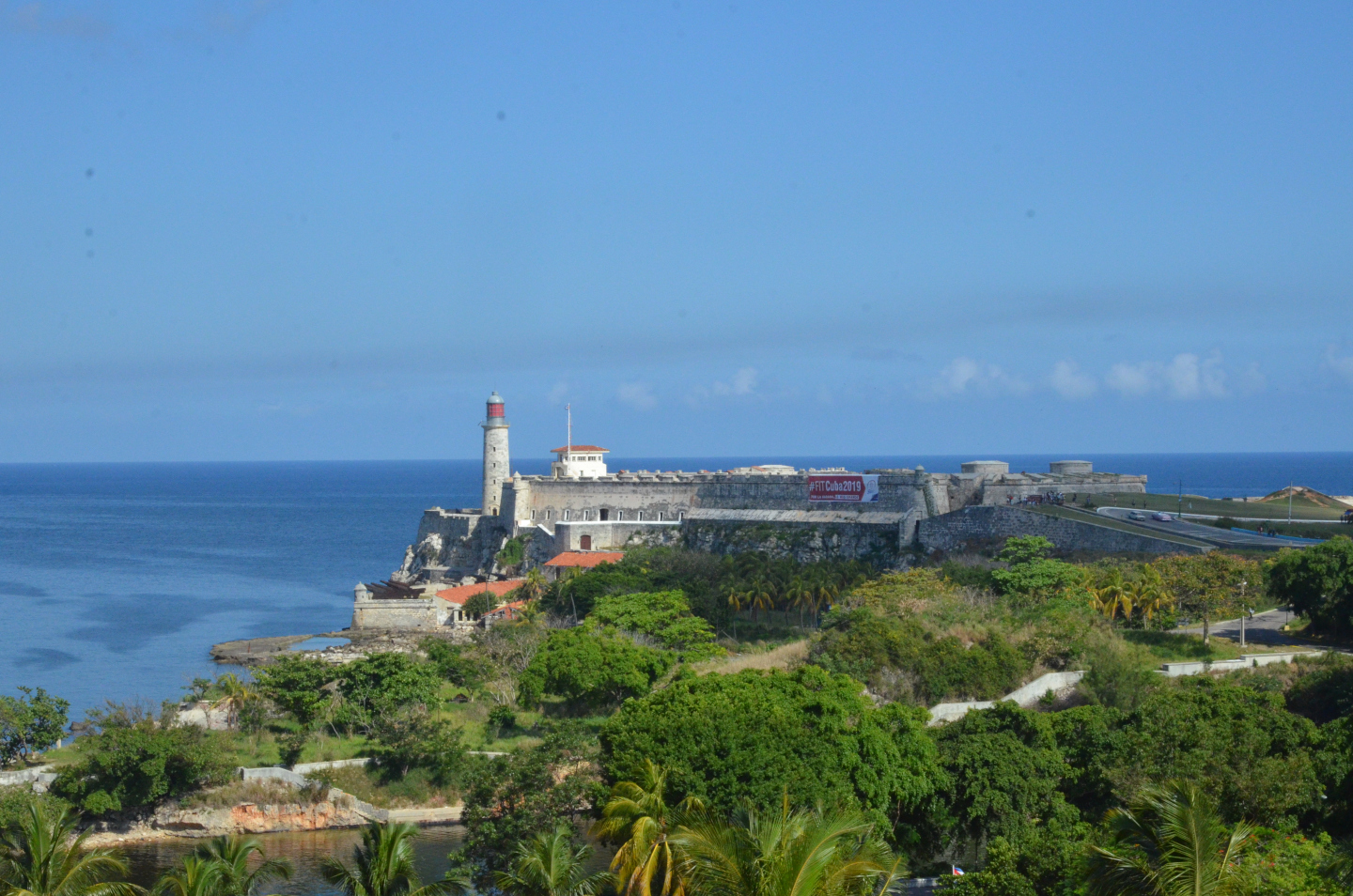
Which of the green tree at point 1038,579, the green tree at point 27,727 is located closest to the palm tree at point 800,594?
the green tree at point 1038,579

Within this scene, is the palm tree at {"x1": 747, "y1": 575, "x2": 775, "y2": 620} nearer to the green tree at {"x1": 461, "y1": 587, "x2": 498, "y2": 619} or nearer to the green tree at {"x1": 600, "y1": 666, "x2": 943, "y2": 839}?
the green tree at {"x1": 461, "y1": 587, "x2": 498, "y2": 619}

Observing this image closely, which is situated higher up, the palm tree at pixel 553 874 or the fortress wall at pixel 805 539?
the fortress wall at pixel 805 539

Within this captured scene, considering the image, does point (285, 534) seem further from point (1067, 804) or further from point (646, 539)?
point (1067, 804)

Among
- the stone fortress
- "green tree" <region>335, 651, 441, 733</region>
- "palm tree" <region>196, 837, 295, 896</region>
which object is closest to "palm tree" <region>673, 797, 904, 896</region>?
"palm tree" <region>196, 837, 295, 896</region>

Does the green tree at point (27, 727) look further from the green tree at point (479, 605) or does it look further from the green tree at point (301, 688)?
the green tree at point (479, 605)

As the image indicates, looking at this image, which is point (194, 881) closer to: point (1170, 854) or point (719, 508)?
point (1170, 854)

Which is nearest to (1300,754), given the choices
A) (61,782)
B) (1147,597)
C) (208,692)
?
(1147,597)
